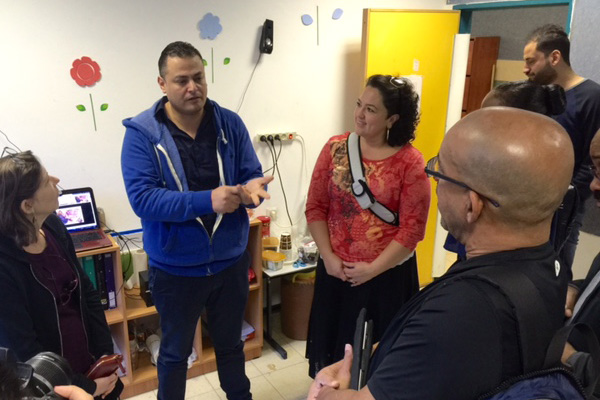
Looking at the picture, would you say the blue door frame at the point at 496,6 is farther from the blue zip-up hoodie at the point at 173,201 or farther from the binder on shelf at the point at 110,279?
the binder on shelf at the point at 110,279

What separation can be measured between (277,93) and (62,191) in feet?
4.39

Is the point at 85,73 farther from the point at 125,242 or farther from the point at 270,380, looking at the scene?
the point at 270,380

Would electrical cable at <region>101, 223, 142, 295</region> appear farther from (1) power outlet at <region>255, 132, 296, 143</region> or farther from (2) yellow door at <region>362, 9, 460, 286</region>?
(2) yellow door at <region>362, 9, 460, 286</region>

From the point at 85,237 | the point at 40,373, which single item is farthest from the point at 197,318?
the point at 40,373

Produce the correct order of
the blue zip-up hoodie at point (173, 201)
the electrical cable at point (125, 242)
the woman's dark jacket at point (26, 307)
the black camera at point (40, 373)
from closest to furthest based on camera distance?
the black camera at point (40, 373) → the woman's dark jacket at point (26, 307) → the blue zip-up hoodie at point (173, 201) → the electrical cable at point (125, 242)

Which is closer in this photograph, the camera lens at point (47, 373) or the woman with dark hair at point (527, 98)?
the camera lens at point (47, 373)

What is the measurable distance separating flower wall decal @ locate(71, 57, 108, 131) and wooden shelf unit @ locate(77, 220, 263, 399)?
0.80 m

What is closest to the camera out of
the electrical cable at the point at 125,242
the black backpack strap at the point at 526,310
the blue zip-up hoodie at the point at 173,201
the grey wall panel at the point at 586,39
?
the black backpack strap at the point at 526,310

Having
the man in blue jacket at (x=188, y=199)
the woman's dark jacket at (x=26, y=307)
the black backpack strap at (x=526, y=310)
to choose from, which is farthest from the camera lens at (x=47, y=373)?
the black backpack strap at (x=526, y=310)

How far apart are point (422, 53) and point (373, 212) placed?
66.3 inches

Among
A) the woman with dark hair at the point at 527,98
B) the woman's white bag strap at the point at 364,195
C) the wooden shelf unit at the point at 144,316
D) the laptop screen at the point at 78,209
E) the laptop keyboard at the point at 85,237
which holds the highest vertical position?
the woman with dark hair at the point at 527,98

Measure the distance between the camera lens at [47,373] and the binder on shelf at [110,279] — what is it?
3.95 ft

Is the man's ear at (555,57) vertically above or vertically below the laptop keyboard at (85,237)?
above

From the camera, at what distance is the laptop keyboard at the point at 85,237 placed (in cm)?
228
